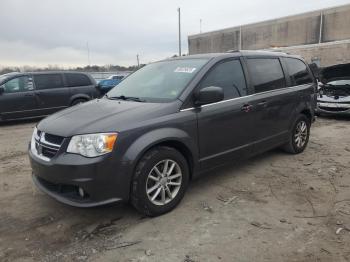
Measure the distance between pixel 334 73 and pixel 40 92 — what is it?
9.39 metres

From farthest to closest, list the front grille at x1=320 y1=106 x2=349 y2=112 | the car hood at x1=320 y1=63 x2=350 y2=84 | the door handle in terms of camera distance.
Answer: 1. the car hood at x1=320 y1=63 x2=350 y2=84
2. the front grille at x1=320 y1=106 x2=349 y2=112
3. the door handle

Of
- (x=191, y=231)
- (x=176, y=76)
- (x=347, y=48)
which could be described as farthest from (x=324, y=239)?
(x=347, y=48)

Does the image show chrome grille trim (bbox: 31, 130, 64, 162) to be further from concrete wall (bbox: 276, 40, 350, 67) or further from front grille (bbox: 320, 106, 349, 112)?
concrete wall (bbox: 276, 40, 350, 67)

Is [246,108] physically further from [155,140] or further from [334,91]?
[334,91]

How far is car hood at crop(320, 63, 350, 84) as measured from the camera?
10.6 m

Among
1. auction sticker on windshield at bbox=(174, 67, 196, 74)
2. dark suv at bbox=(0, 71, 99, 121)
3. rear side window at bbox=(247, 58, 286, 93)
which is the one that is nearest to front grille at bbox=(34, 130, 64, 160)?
auction sticker on windshield at bbox=(174, 67, 196, 74)

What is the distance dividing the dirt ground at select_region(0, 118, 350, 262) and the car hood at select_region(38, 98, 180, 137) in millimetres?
872

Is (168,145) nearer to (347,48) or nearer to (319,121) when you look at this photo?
(319,121)

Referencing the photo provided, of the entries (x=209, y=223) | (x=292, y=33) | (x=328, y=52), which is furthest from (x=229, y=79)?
(x=292, y=33)

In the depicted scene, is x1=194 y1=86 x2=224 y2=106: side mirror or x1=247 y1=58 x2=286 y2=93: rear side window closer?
x1=194 y1=86 x2=224 y2=106: side mirror

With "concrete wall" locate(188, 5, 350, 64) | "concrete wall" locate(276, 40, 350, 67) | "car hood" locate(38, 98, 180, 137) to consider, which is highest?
"concrete wall" locate(188, 5, 350, 64)

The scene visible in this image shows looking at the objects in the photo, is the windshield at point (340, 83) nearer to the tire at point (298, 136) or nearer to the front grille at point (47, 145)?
the tire at point (298, 136)

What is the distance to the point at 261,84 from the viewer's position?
5.11m

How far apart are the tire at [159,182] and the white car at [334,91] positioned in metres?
7.70
